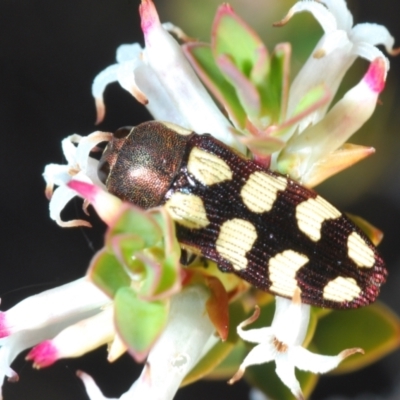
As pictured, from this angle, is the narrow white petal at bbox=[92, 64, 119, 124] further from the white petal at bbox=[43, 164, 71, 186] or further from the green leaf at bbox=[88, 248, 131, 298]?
the green leaf at bbox=[88, 248, 131, 298]

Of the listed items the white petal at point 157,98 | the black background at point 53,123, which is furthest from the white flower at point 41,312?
the black background at point 53,123

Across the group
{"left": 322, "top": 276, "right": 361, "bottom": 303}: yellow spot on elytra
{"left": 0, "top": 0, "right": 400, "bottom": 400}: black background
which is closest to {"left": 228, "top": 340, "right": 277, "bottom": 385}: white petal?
{"left": 322, "top": 276, "right": 361, "bottom": 303}: yellow spot on elytra

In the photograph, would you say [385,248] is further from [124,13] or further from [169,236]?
[169,236]

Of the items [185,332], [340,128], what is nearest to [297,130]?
[340,128]

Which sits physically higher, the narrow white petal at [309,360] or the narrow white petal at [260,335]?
the narrow white petal at [260,335]

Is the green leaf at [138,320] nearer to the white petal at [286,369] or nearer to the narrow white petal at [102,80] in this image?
the white petal at [286,369]

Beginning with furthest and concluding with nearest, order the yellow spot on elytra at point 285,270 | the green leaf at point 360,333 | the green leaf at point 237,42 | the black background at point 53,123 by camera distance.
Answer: the black background at point 53,123 → the green leaf at point 360,333 → the yellow spot on elytra at point 285,270 → the green leaf at point 237,42

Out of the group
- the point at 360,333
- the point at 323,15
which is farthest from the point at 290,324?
the point at 360,333
